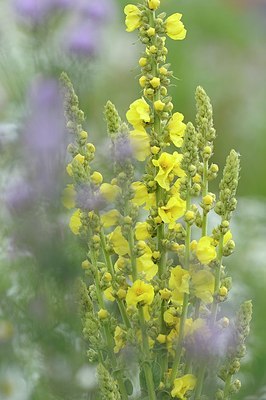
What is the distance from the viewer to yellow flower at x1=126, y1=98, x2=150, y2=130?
0.77 m

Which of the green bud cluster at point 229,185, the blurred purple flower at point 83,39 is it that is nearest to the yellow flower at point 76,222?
the green bud cluster at point 229,185

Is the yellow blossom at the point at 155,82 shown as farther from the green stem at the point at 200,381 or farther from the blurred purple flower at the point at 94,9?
the blurred purple flower at the point at 94,9

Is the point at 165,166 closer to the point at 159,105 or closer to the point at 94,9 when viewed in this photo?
the point at 159,105

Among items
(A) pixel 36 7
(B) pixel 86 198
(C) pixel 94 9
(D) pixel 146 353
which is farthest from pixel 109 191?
(C) pixel 94 9

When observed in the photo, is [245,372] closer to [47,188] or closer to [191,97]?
[47,188]

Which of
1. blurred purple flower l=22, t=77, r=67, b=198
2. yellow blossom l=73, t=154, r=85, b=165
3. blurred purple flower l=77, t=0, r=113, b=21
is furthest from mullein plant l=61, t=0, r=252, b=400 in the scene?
blurred purple flower l=77, t=0, r=113, b=21

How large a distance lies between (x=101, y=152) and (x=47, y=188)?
11.3 inches

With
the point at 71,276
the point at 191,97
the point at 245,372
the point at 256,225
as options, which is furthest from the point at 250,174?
the point at 71,276

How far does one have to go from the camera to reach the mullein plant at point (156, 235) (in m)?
0.76

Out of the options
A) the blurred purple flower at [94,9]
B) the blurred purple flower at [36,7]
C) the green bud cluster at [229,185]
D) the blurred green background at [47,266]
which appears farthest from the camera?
the blurred purple flower at [94,9]

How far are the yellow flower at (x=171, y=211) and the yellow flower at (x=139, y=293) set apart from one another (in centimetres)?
5

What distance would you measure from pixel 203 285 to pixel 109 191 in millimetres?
101

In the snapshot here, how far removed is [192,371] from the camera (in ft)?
2.67

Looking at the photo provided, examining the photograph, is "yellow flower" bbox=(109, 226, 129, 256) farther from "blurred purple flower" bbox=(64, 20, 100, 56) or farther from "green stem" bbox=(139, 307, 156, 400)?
"blurred purple flower" bbox=(64, 20, 100, 56)
